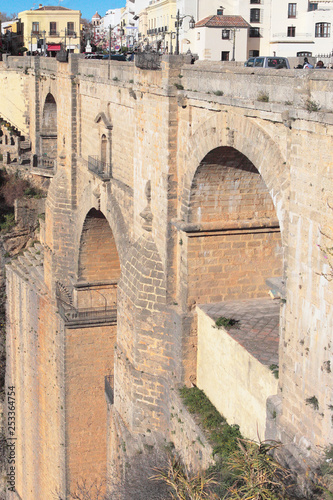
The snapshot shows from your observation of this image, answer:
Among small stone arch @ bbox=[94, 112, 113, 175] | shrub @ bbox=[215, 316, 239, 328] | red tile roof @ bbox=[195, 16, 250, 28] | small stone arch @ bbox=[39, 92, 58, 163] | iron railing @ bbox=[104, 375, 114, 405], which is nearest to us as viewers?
shrub @ bbox=[215, 316, 239, 328]

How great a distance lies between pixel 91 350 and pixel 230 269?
26.4 feet

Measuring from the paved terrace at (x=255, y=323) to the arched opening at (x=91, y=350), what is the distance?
751 centimetres

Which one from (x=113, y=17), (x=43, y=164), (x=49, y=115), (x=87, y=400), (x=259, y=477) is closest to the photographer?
(x=259, y=477)

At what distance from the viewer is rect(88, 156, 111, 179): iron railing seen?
17484 millimetres

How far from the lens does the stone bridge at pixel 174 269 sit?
880 cm

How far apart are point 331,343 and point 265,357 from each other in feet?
8.15

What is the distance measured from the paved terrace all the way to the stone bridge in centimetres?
4

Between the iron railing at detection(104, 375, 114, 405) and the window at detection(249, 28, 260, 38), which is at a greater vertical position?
the window at detection(249, 28, 260, 38)

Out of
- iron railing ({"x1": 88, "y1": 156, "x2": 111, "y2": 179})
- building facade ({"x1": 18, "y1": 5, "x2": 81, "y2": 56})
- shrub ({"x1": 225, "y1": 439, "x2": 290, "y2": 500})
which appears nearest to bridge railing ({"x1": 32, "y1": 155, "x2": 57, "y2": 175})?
iron railing ({"x1": 88, "y1": 156, "x2": 111, "y2": 179})

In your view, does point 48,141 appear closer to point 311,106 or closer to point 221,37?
point 221,37

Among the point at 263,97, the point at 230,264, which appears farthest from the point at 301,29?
the point at 263,97

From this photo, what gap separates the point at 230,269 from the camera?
13.0 meters

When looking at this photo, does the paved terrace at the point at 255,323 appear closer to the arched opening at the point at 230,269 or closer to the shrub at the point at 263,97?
the arched opening at the point at 230,269

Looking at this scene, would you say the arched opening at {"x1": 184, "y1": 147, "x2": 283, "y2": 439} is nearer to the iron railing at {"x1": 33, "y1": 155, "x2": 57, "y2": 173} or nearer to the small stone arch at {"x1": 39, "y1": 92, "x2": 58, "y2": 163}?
the small stone arch at {"x1": 39, "y1": 92, "x2": 58, "y2": 163}
